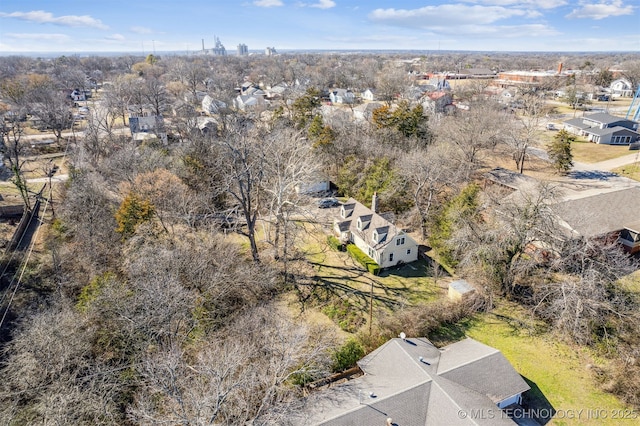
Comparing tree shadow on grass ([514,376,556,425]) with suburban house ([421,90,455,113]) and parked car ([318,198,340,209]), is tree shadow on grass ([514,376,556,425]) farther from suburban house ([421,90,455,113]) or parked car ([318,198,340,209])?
suburban house ([421,90,455,113])

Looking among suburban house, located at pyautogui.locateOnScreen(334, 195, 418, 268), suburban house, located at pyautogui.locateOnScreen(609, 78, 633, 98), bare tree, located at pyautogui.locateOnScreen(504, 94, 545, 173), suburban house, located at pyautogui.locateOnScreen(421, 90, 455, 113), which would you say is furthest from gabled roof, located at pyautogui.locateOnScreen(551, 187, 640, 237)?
suburban house, located at pyautogui.locateOnScreen(609, 78, 633, 98)

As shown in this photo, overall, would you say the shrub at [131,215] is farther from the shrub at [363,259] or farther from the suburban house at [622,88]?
the suburban house at [622,88]

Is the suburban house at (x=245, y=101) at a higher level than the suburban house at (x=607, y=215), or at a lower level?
higher

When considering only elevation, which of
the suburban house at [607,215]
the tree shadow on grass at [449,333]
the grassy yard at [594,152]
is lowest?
the tree shadow on grass at [449,333]

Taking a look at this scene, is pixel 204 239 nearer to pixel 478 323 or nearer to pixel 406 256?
pixel 406 256

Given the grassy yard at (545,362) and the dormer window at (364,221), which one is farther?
the dormer window at (364,221)

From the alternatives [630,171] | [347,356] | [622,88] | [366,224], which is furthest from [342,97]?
[347,356]

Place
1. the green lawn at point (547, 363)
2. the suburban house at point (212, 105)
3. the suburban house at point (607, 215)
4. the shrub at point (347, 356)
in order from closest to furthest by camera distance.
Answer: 1. the green lawn at point (547, 363)
2. the shrub at point (347, 356)
3. the suburban house at point (607, 215)
4. the suburban house at point (212, 105)

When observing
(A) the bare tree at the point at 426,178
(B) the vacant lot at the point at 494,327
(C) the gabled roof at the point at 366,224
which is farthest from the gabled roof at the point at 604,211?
(C) the gabled roof at the point at 366,224
